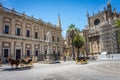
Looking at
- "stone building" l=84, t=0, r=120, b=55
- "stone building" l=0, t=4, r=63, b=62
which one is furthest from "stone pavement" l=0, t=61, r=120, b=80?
"stone building" l=84, t=0, r=120, b=55

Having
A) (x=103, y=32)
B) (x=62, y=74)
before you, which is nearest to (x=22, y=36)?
(x=62, y=74)

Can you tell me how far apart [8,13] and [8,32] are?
163 inches

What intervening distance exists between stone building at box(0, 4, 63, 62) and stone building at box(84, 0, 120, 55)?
23.3 meters

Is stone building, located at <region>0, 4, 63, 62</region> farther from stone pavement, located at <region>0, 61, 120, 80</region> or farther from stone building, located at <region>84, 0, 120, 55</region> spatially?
stone building, located at <region>84, 0, 120, 55</region>

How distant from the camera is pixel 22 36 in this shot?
3316cm

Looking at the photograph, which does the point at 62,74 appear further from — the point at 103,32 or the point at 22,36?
the point at 103,32

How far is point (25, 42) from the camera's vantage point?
3369 centimetres

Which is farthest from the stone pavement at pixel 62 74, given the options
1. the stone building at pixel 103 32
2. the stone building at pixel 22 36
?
the stone building at pixel 103 32

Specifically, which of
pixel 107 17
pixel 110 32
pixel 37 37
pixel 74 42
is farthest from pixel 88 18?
pixel 37 37

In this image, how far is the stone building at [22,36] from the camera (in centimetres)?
2886

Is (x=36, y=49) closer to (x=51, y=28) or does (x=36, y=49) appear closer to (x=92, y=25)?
(x=51, y=28)

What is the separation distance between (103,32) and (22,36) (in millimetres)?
33599

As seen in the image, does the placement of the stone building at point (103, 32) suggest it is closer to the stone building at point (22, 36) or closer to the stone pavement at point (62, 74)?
the stone building at point (22, 36)

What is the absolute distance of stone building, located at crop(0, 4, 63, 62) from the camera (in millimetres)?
28859
